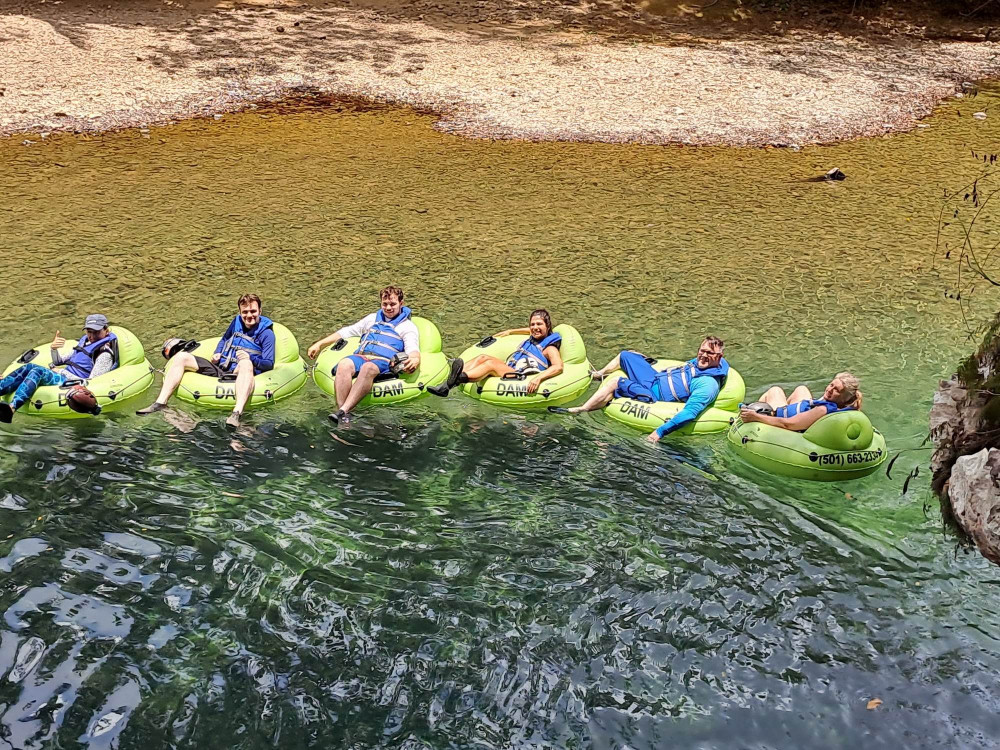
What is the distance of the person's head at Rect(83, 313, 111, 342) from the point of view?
8.45m

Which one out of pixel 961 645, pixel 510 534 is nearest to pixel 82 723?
pixel 510 534

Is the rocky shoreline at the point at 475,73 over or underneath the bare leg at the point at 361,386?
over

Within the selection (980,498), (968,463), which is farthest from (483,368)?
(980,498)

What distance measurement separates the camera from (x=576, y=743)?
17.2 feet

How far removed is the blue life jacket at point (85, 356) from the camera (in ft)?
27.9

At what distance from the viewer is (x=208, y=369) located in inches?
338

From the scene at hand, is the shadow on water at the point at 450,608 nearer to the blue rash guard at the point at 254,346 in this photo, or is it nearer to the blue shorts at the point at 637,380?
the blue shorts at the point at 637,380

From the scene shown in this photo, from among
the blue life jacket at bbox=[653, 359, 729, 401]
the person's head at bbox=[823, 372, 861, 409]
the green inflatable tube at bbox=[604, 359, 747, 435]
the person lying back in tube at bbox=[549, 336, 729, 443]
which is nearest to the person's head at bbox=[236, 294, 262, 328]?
the person lying back in tube at bbox=[549, 336, 729, 443]

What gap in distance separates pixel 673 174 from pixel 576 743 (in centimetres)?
966

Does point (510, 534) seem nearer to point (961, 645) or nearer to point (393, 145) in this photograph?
point (961, 645)

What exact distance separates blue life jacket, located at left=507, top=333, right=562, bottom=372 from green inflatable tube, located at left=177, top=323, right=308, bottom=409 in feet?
6.13

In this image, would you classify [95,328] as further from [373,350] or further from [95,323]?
[373,350]

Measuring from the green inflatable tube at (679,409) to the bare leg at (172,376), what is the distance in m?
3.54

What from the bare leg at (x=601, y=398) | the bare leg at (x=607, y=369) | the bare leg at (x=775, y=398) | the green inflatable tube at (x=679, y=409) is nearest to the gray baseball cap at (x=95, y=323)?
the bare leg at (x=601, y=398)
